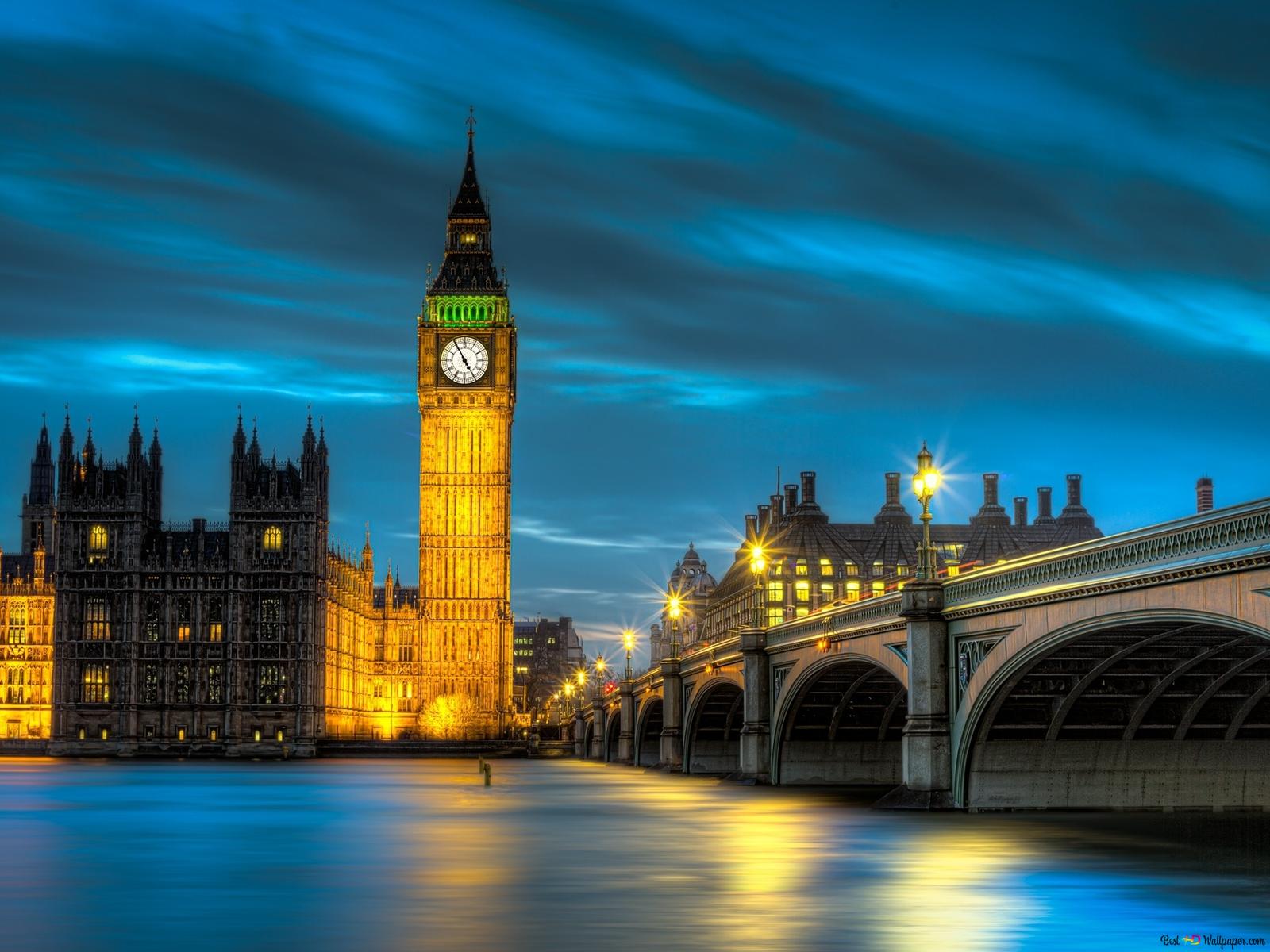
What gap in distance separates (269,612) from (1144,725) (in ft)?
453

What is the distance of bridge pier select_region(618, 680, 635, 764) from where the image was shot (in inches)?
5089

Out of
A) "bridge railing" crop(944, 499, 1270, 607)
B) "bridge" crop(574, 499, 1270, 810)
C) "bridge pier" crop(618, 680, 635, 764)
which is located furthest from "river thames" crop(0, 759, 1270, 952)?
"bridge pier" crop(618, 680, 635, 764)

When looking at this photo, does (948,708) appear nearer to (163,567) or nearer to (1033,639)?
(1033,639)

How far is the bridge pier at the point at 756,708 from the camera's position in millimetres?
71812

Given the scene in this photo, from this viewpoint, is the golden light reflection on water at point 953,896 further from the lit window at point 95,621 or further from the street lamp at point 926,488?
the lit window at point 95,621

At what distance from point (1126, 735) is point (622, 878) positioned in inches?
828

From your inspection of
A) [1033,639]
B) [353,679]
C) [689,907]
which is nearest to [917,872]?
[689,907]

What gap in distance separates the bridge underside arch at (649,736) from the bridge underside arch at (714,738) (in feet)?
60.0

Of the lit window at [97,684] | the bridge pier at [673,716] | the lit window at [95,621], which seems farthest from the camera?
the lit window at [95,621]

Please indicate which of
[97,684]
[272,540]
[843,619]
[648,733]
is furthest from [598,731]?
[843,619]

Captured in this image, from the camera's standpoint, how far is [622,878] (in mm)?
30906

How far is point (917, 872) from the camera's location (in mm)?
30734

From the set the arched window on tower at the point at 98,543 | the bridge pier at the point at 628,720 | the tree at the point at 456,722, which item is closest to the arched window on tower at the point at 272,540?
the arched window on tower at the point at 98,543

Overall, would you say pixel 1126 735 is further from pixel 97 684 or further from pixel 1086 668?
pixel 97 684
